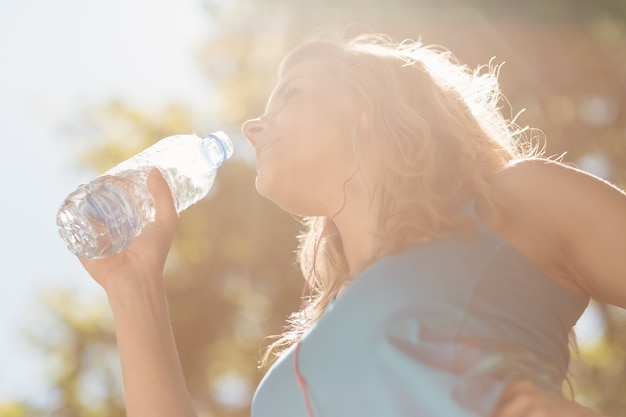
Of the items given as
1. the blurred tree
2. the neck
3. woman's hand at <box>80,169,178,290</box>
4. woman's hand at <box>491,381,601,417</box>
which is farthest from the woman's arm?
the blurred tree

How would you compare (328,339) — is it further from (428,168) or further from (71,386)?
(71,386)

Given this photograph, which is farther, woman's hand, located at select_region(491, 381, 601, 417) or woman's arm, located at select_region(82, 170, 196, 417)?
woman's arm, located at select_region(82, 170, 196, 417)

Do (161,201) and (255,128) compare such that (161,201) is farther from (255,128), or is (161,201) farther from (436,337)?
(436,337)

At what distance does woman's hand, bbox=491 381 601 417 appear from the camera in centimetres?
105

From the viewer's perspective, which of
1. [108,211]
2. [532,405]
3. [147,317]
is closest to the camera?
[532,405]

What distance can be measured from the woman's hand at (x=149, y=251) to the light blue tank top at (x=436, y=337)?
30 centimetres

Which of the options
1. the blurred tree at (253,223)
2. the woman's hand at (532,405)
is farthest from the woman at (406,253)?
the blurred tree at (253,223)

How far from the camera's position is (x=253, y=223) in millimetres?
6852

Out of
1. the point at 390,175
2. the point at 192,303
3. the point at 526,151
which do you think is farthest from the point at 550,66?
the point at 390,175

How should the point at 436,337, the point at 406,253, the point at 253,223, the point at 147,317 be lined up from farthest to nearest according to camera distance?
the point at 253,223 → the point at 147,317 → the point at 406,253 → the point at 436,337

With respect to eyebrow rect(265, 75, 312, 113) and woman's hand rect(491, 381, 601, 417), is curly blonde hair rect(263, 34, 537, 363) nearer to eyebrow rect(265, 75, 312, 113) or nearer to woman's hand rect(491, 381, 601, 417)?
eyebrow rect(265, 75, 312, 113)

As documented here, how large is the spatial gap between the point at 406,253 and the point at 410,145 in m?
0.22

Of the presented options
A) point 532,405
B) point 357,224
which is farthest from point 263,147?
point 532,405

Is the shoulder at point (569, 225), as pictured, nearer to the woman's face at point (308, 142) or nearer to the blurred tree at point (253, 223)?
the woman's face at point (308, 142)
